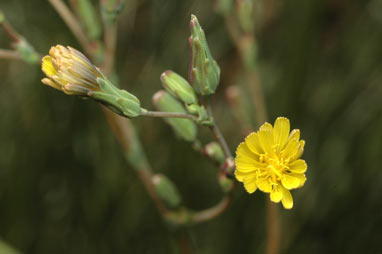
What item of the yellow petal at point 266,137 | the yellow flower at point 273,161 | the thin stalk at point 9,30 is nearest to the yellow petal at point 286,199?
the yellow flower at point 273,161

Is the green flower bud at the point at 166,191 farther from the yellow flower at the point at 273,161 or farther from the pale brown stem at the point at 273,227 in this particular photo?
the yellow flower at the point at 273,161

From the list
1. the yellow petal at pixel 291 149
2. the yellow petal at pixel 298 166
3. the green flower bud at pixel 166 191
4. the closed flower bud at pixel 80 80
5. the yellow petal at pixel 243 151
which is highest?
the closed flower bud at pixel 80 80

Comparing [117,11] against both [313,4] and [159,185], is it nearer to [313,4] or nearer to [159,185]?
[159,185]

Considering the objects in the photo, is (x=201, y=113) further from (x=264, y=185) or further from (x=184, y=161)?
(x=184, y=161)

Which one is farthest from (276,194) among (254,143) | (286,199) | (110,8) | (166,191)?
(110,8)

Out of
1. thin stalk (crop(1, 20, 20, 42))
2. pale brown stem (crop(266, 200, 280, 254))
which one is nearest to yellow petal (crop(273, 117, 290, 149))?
pale brown stem (crop(266, 200, 280, 254))

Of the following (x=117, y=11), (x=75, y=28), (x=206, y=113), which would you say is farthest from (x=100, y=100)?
(x=75, y=28)
